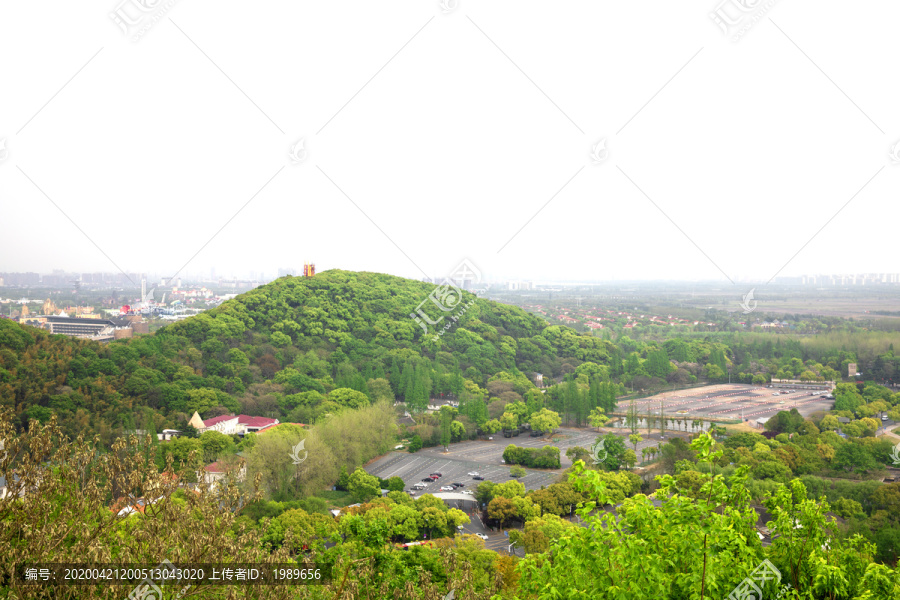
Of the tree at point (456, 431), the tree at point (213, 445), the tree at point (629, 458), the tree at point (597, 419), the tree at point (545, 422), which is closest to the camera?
the tree at point (213, 445)

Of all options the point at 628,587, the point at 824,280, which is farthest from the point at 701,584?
the point at 824,280

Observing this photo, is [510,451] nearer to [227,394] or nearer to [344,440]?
[344,440]

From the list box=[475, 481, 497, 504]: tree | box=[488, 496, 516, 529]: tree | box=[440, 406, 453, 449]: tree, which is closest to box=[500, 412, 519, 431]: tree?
box=[440, 406, 453, 449]: tree

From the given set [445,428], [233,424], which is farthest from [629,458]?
[233,424]

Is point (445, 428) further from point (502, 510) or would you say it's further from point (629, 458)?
point (502, 510)

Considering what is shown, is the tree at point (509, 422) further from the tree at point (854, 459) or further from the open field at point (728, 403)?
the tree at point (854, 459)

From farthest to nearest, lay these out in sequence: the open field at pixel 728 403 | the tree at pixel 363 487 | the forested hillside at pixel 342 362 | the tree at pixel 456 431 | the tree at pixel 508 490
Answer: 1. the open field at pixel 728 403
2. the tree at pixel 456 431
3. the forested hillside at pixel 342 362
4. the tree at pixel 363 487
5. the tree at pixel 508 490

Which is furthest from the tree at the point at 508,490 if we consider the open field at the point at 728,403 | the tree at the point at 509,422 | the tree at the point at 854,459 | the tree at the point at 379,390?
the open field at the point at 728,403
